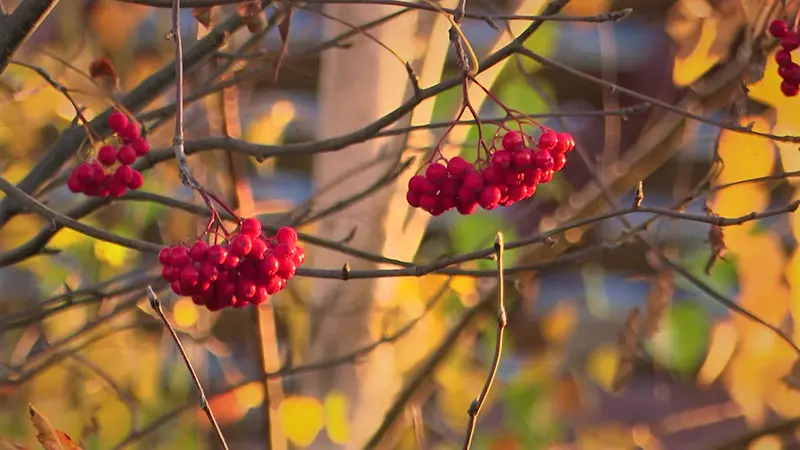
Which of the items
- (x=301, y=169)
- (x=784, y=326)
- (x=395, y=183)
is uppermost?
(x=301, y=169)

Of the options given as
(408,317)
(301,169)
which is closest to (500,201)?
(408,317)

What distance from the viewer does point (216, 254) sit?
0.81m

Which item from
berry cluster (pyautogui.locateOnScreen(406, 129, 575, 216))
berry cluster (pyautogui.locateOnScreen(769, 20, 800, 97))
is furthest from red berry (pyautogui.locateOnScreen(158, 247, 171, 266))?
berry cluster (pyautogui.locateOnScreen(769, 20, 800, 97))

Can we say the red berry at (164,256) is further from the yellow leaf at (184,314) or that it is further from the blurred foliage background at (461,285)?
the yellow leaf at (184,314)

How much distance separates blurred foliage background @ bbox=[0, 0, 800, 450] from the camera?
1.73m

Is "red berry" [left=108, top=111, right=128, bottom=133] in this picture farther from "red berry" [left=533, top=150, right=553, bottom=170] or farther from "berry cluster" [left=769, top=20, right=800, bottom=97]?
"berry cluster" [left=769, top=20, right=800, bottom=97]

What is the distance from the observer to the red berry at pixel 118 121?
1132 millimetres

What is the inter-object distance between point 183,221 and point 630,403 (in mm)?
1441

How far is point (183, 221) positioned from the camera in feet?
7.09

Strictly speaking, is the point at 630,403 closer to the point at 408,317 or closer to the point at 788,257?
the point at 788,257

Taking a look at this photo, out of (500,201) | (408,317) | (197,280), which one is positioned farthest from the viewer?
(408,317)

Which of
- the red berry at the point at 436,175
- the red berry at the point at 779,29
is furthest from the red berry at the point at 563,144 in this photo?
the red berry at the point at 779,29

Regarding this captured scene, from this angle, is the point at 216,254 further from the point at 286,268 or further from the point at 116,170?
the point at 116,170

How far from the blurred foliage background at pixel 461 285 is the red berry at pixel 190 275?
0.67 meters
